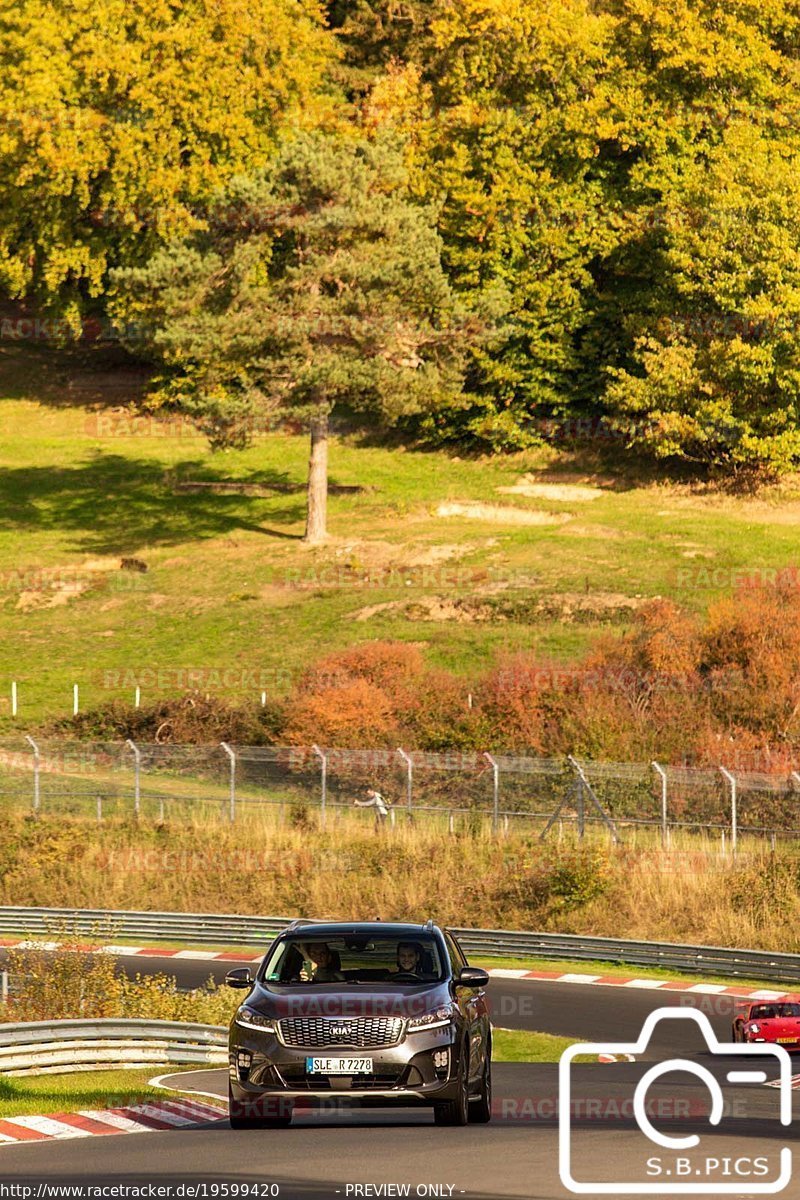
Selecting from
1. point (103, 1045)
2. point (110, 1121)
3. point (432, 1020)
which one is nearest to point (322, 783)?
point (103, 1045)

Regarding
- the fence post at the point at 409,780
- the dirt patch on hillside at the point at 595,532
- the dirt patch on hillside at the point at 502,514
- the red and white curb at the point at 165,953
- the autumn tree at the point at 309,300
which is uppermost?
the autumn tree at the point at 309,300

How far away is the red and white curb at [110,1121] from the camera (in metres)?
16.6

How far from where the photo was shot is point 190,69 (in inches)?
3278

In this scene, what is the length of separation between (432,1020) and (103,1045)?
6998 mm

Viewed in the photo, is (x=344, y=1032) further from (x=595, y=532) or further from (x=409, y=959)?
(x=595, y=532)

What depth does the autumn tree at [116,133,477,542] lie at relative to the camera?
6419cm

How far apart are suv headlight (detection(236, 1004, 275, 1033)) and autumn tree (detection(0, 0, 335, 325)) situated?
68.1 meters

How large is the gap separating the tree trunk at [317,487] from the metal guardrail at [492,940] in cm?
2817

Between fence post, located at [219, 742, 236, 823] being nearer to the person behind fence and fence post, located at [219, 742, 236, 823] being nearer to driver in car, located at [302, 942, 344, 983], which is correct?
the person behind fence

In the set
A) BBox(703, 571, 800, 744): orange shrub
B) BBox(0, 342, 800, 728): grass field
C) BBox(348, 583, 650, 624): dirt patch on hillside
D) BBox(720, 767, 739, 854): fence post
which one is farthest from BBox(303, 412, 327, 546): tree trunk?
BBox(720, 767, 739, 854): fence post

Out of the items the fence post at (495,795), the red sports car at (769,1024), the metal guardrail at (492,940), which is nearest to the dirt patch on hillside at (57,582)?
the metal guardrail at (492,940)

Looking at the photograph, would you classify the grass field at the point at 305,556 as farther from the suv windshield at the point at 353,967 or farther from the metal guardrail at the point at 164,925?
the suv windshield at the point at 353,967

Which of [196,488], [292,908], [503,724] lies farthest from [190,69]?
[292,908]

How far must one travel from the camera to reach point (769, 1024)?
85.0ft
